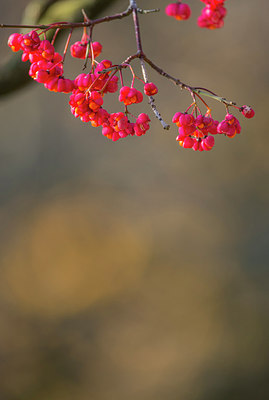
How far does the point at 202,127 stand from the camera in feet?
2.30

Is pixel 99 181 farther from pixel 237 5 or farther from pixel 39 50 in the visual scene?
pixel 39 50

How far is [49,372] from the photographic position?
245cm

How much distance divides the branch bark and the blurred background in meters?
1.23

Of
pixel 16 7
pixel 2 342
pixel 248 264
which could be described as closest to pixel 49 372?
pixel 2 342

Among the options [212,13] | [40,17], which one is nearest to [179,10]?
[212,13]

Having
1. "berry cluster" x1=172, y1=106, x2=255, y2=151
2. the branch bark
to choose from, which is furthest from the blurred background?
"berry cluster" x1=172, y1=106, x2=255, y2=151

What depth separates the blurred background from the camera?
2.39m

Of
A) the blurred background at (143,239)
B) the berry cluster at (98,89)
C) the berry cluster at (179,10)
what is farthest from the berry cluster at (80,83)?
the blurred background at (143,239)

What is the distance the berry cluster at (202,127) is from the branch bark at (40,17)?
55 cm

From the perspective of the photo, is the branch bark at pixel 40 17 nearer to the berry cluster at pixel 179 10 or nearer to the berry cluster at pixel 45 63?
the berry cluster at pixel 45 63

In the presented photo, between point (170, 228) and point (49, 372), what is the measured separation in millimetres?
997

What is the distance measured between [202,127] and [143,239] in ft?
5.95

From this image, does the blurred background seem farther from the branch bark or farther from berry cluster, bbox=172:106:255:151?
berry cluster, bbox=172:106:255:151

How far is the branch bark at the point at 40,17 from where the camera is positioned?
112 cm
